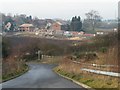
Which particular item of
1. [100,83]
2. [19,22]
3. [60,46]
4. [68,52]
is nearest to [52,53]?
[60,46]

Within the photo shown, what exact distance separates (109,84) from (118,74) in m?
0.69

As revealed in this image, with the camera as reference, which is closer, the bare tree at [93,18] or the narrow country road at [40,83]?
the narrow country road at [40,83]

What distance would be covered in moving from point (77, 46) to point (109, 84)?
171 ft

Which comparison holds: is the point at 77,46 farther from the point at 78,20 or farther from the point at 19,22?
the point at 19,22

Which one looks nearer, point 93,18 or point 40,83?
point 40,83

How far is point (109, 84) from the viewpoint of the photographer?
20172mm

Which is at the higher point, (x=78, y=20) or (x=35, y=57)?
(x=78, y=20)

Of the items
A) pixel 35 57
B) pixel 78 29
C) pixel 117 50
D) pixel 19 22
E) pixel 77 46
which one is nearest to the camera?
pixel 117 50

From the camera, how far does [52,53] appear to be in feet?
285

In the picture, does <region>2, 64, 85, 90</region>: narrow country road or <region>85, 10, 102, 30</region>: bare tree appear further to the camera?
<region>85, 10, 102, 30</region>: bare tree

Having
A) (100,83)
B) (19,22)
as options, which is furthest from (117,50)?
(19,22)

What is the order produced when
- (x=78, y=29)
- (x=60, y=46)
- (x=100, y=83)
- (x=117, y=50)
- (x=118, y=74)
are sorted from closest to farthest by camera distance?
(x=118, y=74)
(x=100, y=83)
(x=117, y=50)
(x=60, y=46)
(x=78, y=29)

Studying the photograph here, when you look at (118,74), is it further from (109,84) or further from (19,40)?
(19,40)

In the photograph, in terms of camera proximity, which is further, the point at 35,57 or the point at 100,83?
the point at 35,57
